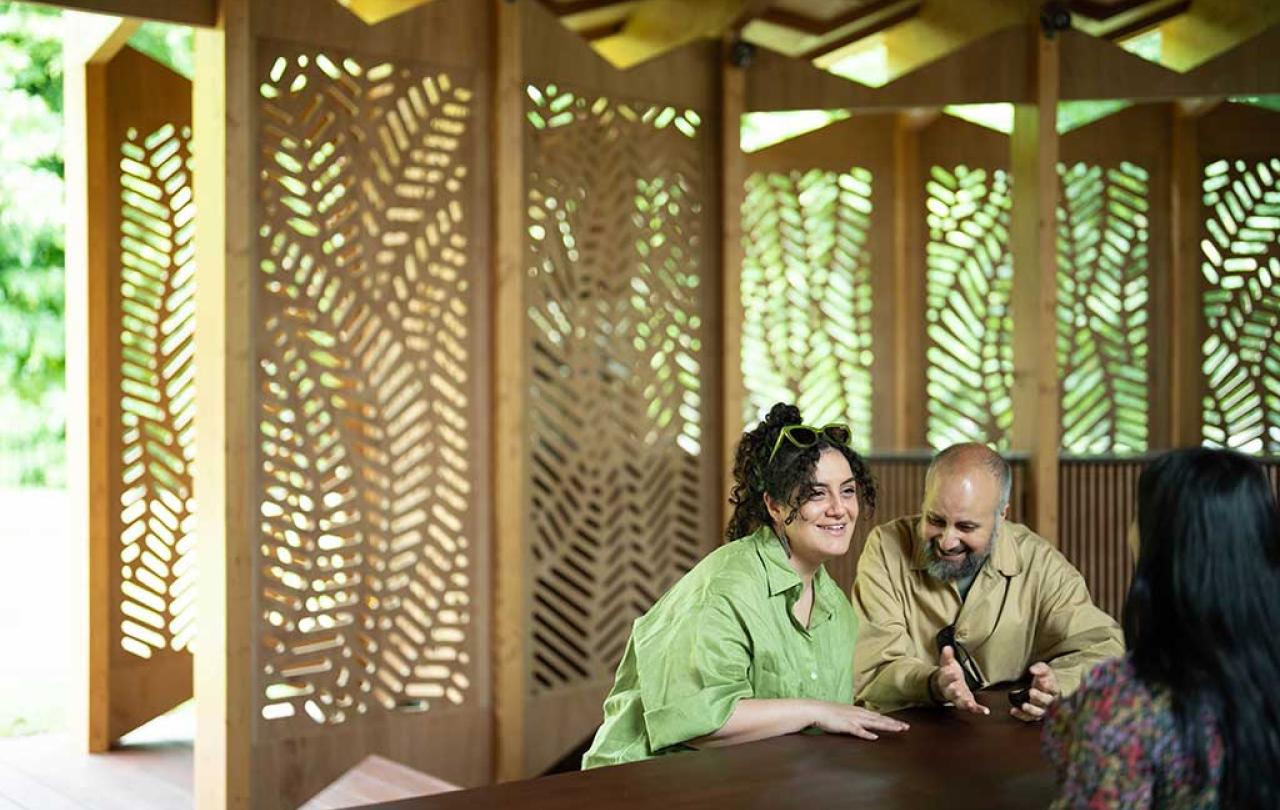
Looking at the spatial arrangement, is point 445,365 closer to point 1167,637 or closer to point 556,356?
point 556,356

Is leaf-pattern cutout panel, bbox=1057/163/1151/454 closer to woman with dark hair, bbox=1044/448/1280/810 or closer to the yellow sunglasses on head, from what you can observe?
the yellow sunglasses on head

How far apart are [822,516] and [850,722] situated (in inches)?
17.1

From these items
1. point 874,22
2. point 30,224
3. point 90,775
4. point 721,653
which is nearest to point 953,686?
point 721,653

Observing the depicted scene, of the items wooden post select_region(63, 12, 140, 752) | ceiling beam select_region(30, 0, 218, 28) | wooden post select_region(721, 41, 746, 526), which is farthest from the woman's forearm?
wooden post select_region(63, 12, 140, 752)

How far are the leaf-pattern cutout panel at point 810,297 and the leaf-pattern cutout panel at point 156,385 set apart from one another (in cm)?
285

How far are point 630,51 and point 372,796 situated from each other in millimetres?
3296

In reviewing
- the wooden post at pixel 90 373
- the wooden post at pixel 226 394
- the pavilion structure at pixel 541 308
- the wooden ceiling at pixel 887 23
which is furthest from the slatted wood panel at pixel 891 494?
the wooden post at pixel 90 373

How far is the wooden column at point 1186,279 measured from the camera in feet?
26.1

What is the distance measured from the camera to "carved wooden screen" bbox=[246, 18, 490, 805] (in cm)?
533

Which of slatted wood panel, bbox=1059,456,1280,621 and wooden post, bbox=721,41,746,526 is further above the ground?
wooden post, bbox=721,41,746,526

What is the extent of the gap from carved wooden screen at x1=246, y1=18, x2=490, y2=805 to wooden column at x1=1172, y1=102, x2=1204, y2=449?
158 inches

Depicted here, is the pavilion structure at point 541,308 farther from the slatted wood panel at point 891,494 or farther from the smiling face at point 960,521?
the smiling face at point 960,521

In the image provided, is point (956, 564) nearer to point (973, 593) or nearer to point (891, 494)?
point (973, 593)

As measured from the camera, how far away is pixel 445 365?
229 inches
